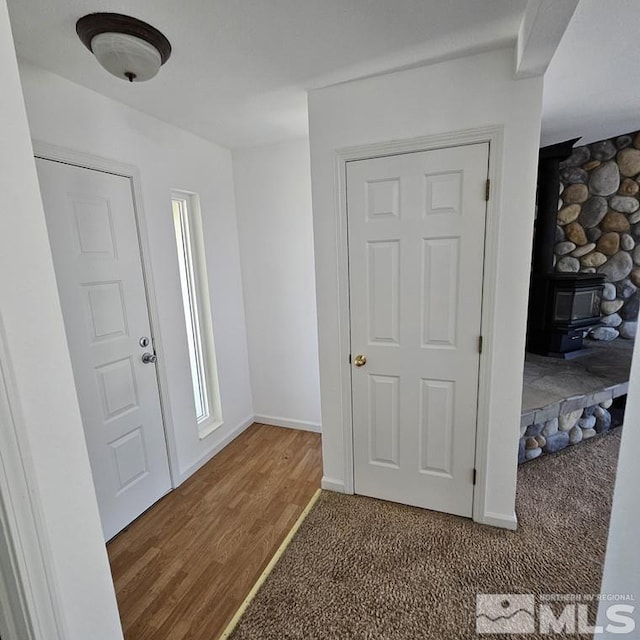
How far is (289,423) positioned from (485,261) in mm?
2154

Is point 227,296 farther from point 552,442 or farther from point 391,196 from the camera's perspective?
point 552,442

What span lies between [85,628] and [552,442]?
116 inches

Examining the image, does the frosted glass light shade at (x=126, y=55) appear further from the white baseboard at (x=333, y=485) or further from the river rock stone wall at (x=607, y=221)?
the river rock stone wall at (x=607, y=221)

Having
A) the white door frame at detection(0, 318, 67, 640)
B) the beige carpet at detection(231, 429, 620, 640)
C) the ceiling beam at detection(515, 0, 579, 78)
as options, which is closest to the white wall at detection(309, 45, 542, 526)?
the ceiling beam at detection(515, 0, 579, 78)

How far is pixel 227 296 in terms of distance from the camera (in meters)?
2.85

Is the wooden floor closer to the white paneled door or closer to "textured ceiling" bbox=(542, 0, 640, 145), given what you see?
the white paneled door

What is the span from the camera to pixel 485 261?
1.72 meters

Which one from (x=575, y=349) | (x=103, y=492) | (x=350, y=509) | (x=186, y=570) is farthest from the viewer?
(x=575, y=349)

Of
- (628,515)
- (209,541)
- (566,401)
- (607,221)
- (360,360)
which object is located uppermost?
(607,221)

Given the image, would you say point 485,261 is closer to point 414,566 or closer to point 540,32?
point 540,32

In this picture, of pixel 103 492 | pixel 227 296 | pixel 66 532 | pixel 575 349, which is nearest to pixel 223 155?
pixel 227 296

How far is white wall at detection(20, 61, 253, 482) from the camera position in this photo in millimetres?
1669

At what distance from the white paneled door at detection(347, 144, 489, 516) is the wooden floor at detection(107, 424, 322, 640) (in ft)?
2.14

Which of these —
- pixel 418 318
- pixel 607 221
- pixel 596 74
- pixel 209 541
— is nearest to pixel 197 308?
pixel 209 541
